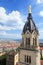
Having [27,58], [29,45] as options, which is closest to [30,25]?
[29,45]

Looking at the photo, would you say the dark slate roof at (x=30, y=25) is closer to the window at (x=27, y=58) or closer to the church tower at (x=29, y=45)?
the church tower at (x=29, y=45)

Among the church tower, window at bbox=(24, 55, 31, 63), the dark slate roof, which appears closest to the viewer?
the church tower

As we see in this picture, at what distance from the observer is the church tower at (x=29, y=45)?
14.0 meters

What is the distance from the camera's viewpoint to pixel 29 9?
1462 cm

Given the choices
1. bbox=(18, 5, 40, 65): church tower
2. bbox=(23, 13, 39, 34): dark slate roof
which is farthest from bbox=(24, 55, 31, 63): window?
bbox=(23, 13, 39, 34): dark slate roof

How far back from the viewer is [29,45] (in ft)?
47.1

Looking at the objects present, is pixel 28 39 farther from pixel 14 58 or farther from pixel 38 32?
pixel 14 58

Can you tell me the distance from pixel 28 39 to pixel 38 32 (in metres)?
1.30

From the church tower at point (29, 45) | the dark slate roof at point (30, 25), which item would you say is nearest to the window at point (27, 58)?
the church tower at point (29, 45)

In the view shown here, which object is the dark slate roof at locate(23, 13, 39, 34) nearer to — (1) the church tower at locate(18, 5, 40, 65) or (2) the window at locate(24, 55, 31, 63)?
(1) the church tower at locate(18, 5, 40, 65)

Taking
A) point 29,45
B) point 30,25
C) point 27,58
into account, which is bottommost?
point 27,58

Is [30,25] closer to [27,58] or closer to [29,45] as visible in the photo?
[29,45]

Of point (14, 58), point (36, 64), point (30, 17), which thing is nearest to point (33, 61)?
point (36, 64)

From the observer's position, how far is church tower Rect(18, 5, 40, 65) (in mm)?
14047
